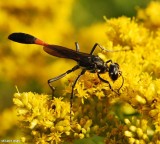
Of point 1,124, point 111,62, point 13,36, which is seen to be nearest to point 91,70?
point 111,62

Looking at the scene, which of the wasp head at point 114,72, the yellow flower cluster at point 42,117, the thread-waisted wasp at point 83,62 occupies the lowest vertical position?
the yellow flower cluster at point 42,117

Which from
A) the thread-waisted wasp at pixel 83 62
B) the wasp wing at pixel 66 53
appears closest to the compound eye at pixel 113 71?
the thread-waisted wasp at pixel 83 62

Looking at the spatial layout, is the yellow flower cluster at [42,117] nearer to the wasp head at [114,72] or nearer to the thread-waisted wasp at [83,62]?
the thread-waisted wasp at [83,62]

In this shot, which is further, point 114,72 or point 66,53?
point 66,53

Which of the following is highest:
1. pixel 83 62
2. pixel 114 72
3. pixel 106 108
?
pixel 83 62

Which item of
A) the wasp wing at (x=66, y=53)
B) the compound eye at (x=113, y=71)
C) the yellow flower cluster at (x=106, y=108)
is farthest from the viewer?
the wasp wing at (x=66, y=53)

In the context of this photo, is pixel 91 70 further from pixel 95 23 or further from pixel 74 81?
pixel 95 23

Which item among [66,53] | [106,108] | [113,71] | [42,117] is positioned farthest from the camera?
[66,53]

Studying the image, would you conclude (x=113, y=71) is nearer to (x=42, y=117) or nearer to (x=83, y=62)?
(x=83, y=62)

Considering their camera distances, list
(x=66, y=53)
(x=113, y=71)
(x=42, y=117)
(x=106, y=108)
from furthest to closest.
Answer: (x=66, y=53)
(x=106, y=108)
(x=113, y=71)
(x=42, y=117)

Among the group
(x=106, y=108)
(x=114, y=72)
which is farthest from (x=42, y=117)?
(x=114, y=72)
